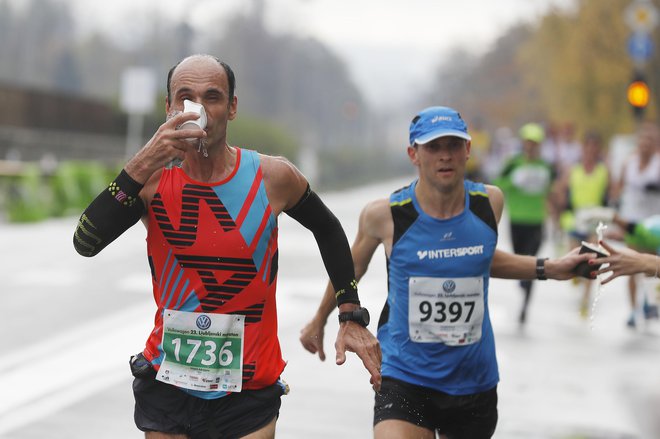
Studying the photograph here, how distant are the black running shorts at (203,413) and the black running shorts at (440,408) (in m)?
0.99

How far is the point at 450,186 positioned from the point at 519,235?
335 inches

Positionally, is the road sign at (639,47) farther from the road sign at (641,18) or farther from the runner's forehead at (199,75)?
the runner's forehead at (199,75)

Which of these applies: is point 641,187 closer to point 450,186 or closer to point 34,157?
point 450,186

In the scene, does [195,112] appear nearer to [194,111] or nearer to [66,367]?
[194,111]

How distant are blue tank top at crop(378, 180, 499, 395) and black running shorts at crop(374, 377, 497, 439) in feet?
0.30

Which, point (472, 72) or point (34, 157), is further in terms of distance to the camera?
point (472, 72)

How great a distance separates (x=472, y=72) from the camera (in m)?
122

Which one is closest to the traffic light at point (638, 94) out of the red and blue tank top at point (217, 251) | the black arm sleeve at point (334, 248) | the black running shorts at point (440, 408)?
the black running shorts at point (440, 408)

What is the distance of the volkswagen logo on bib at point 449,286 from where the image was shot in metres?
5.38

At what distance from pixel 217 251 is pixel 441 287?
1.47 m

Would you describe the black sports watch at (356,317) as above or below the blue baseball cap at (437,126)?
below

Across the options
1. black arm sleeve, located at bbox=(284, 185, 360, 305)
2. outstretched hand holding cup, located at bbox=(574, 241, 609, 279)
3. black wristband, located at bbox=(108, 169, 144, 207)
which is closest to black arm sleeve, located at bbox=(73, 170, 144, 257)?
black wristband, located at bbox=(108, 169, 144, 207)

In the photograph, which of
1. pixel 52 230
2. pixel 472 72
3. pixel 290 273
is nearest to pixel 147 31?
pixel 472 72

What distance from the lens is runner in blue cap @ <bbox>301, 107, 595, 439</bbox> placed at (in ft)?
17.1
